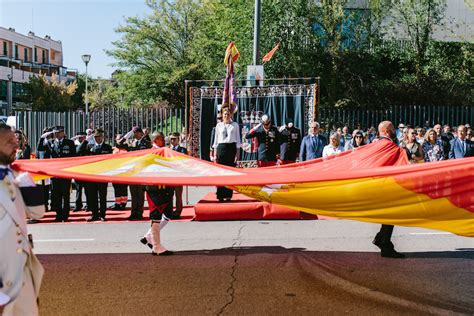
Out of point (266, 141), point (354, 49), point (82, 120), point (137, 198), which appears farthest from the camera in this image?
point (354, 49)

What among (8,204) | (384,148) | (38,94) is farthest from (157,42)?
(8,204)

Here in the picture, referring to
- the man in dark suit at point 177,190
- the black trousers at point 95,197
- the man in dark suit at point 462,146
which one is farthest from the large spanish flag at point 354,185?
the man in dark suit at point 462,146

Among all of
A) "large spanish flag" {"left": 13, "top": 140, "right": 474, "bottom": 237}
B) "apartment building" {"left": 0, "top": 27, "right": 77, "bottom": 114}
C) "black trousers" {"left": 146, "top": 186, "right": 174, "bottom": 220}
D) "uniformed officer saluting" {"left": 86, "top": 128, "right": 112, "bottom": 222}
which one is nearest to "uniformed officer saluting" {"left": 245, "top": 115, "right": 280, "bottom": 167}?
"uniformed officer saluting" {"left": 86, "top": 128, "right": 112, "bottom": 222}

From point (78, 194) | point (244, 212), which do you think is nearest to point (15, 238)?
point (244, 212)

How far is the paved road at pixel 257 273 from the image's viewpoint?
5.50m

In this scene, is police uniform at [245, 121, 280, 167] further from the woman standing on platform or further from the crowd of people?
the crowd of people

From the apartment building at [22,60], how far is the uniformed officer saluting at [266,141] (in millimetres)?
42857

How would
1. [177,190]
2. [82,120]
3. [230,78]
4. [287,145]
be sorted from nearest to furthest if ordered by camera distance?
[177,190]
[287,145]
[230,78]
[82,120]

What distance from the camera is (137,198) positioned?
1088 cm

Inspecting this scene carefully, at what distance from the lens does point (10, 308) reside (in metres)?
3.53

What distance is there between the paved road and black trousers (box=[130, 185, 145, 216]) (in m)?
1.36

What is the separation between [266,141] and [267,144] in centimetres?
8

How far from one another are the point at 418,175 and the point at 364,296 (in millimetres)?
1430

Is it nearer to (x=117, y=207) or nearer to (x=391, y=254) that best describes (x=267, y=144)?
(x=117, y=207)
